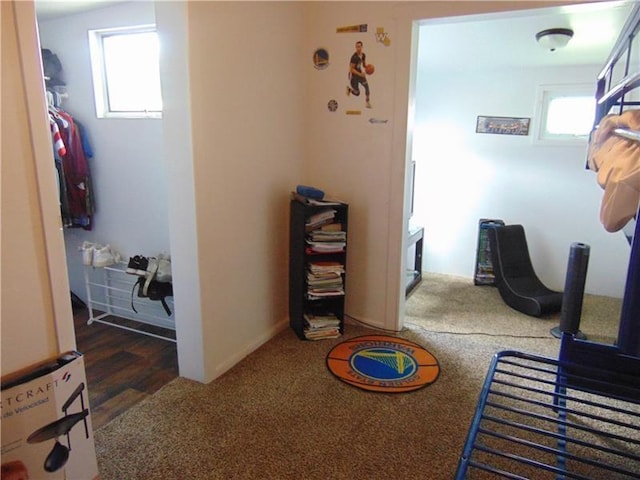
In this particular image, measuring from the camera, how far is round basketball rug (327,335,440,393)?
8.13 ft

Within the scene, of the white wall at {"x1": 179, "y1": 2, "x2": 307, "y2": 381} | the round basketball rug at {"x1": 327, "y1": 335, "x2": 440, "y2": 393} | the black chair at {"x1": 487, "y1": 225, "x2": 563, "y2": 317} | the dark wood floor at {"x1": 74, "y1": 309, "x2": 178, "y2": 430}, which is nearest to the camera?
the white wall at {"x1": 179, "y1": 2, "x2": 307, "y2": 381}

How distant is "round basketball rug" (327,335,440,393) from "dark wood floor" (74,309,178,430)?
1.03m

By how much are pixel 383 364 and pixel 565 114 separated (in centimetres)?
308

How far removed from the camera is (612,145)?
1.58 m

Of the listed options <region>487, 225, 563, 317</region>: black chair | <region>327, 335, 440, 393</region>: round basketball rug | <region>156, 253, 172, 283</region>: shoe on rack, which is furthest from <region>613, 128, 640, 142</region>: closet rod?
<region>156, 253, 172, 283</region>: shoe on rack

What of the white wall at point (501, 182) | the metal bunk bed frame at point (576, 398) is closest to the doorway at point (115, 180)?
the metal bunk bed frame at point (576, 398)

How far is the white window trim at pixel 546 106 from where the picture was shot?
13.1 ft

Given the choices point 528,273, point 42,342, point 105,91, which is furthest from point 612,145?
point 105,91

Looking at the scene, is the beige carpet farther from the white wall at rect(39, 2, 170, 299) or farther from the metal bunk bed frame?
the white wall at rect(39, 2, 170, 299)

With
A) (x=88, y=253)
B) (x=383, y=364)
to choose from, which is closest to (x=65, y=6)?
(x=88, y=253)

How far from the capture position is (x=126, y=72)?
3229mm

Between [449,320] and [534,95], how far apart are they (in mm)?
2369

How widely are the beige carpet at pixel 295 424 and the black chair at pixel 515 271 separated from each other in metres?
0.76

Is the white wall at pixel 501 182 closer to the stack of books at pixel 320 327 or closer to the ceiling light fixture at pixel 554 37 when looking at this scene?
the ceiling light fixture at pixel 554 37
